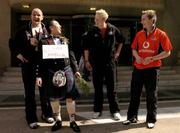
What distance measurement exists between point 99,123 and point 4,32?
9680mm

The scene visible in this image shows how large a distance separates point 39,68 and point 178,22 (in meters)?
12.4

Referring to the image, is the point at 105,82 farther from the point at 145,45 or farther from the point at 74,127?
the point at 74,127

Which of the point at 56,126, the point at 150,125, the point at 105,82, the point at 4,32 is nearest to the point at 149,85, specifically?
the point at 150,125

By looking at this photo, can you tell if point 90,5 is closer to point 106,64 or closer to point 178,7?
point 178,7

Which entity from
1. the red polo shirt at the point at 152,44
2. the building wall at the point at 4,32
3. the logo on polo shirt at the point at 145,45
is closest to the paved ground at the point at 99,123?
the red polo shirt at the point at 152,44

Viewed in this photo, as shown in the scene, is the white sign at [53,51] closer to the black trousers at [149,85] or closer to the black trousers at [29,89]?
the black trousers at [29,89]

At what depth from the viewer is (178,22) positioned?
1820 centimetres

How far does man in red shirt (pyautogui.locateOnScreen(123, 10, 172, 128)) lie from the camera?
7008mm

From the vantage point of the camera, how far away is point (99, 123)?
735 cm

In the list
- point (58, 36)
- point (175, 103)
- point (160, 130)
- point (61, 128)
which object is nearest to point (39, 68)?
point (58, 36)

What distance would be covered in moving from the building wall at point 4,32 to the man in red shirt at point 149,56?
31.8ft

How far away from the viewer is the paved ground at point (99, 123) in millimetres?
6879

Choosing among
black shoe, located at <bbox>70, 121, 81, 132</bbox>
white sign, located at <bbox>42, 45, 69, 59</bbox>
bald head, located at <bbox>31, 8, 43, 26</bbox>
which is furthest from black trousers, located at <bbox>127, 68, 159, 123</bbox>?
bald head, located at <bbox>31, 8, 43, 26</bbox>

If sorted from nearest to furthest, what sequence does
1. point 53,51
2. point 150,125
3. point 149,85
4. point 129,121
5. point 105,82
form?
1. point 53,51
2. point 150,125
3. point 149,85
4. point 129,121
5. point 105,82
